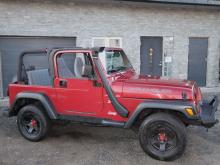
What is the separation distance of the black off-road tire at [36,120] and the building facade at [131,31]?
3772 mm

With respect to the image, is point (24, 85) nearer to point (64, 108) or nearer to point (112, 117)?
point (64, 108)

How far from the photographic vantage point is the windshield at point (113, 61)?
15.0ft

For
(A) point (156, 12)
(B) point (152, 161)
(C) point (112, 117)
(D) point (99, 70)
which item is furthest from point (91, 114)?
(A) point (156, 12)

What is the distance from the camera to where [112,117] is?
4465 mm

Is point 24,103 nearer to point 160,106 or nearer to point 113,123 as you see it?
point 113,123

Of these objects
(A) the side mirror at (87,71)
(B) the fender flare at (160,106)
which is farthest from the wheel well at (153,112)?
(A) the side mirror at (87,71)

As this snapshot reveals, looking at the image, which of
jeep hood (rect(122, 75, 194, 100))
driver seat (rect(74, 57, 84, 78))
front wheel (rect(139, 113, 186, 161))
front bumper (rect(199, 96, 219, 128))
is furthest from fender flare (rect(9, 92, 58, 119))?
front bumper (rect(199, 96, 219, 128))

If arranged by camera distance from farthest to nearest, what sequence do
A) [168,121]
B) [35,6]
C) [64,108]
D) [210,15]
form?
[210,15] < [35,6] < [64,108] < [168,121]

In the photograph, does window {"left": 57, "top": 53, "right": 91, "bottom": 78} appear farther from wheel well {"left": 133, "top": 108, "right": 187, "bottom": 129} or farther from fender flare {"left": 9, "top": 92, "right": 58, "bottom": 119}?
wheel well {"left": 133, "top": 108, "right": 187, "bottom": 129}

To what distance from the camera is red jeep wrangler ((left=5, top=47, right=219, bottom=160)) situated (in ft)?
13.5

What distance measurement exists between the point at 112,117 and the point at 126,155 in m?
0.72

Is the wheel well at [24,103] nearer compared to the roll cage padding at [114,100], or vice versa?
the roll cage padding at [114,100]

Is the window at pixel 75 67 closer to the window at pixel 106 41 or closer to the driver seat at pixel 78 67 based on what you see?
the driver seat at pixel 78 67

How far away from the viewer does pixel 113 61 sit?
4938 millimetres
